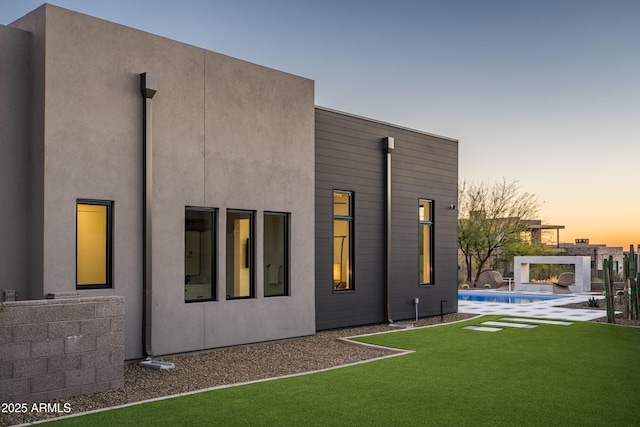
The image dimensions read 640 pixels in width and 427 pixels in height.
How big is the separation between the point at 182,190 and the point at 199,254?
3.37 feet

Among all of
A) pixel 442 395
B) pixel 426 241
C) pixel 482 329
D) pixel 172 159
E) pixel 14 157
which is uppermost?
pixel 172 159

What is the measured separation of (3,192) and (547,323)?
34.5 ft

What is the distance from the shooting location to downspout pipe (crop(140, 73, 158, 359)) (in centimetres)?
→ 810

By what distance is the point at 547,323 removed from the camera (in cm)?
1262

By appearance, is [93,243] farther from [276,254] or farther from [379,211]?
[379,211]

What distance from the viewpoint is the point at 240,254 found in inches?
379

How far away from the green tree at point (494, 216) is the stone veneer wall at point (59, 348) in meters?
24.7

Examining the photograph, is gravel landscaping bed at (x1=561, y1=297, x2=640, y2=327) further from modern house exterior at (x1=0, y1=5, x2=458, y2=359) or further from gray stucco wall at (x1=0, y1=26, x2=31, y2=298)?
gray stucco wall at (x1=0, y1=26, x2=31, y2=298)

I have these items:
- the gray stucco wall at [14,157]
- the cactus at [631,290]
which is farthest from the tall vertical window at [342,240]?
the cactus at [631,290]

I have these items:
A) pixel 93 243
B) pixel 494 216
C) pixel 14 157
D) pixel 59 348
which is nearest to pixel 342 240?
pixel 93 243

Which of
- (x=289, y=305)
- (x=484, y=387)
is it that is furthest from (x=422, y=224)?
(x=484, y=387)

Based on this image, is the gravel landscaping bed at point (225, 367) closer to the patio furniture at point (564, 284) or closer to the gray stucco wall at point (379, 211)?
the gray stucco wall at point (379, 211)

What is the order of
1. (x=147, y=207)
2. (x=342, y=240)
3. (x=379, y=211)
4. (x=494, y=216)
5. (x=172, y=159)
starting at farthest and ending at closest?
(x=494, y=216), (x=379, y=211), (x=342, y=240), (x=172, y=159), (x=147, y=207)

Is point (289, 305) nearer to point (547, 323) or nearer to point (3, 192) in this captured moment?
point (3, 192)
